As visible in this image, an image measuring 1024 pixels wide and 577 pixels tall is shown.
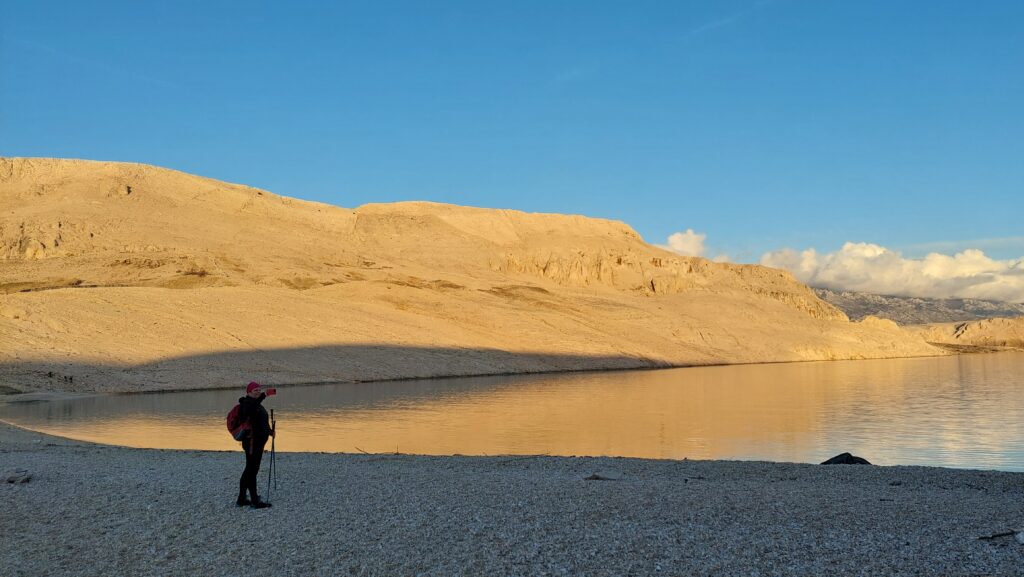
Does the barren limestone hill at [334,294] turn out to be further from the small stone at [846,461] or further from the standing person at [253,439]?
the small stone at [846,461]

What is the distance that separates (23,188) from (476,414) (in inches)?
2988

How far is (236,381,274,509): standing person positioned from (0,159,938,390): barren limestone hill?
119 feet

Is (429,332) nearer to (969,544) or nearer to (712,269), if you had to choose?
(712,269)

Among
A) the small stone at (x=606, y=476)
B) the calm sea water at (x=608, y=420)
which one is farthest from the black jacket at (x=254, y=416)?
the calm sea water at (x=608, y=420)

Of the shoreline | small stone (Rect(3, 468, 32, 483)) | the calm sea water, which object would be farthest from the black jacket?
the shoreline

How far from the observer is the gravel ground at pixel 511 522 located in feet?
25.9

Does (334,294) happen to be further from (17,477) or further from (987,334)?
(987,334)

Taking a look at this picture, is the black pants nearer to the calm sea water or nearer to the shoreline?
the calm sea water

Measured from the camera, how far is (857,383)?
163ft

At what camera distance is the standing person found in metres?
11.0

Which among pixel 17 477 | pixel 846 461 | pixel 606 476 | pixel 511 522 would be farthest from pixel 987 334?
pixel 17 477

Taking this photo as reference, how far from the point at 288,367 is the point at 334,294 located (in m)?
23.6

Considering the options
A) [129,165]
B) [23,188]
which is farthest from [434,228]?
[23,188]

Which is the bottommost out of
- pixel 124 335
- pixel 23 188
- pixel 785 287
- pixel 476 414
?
pixel 476 414
